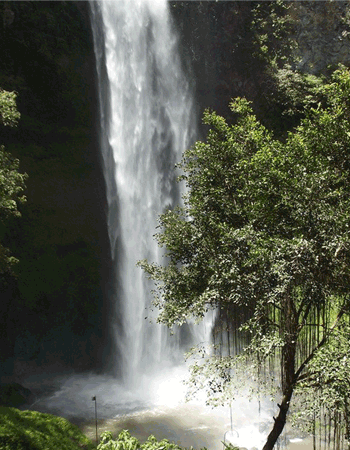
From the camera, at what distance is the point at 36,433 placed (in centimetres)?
413

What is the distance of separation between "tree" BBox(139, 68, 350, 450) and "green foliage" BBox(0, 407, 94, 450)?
2.04 meters

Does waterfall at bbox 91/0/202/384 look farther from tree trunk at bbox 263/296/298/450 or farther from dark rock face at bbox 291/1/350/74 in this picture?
tree trunk at bbox 263/296/298/450

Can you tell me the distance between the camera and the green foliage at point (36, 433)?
12.5 feet

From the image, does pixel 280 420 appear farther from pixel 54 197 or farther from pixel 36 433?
pixel 54 197

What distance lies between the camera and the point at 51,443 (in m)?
4.27

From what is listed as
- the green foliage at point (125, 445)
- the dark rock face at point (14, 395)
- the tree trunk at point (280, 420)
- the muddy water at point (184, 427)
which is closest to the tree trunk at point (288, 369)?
the tree trunk at point (280, 420)

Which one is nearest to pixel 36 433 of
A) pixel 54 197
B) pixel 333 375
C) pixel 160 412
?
pixel 333 375

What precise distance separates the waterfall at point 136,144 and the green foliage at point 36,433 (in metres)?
13.9

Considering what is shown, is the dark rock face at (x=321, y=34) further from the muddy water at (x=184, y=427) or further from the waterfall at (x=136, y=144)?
the muddy water at (x=184, y=427)

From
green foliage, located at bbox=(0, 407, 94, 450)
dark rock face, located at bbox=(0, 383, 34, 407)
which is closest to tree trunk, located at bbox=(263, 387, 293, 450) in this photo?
green foliage, located at bbox=(0, 407, 94, 450)

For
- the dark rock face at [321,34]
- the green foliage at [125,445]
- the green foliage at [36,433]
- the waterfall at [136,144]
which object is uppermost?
the dark rock face at [321,34]

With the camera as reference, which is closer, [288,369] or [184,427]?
[288,369]

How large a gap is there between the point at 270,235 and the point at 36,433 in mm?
4161

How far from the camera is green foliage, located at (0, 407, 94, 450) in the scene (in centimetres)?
381
